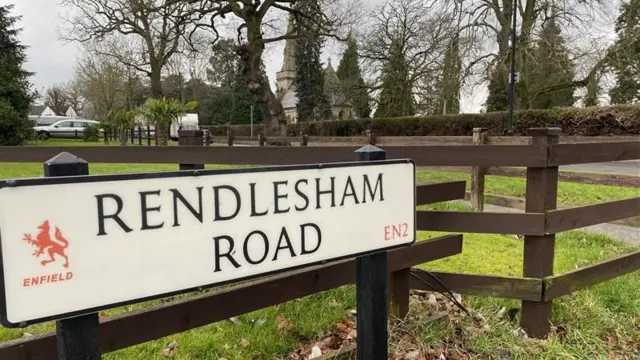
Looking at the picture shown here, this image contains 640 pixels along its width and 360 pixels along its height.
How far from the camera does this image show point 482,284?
9.41 ft

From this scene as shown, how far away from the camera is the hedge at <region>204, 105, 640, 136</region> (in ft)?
50.8

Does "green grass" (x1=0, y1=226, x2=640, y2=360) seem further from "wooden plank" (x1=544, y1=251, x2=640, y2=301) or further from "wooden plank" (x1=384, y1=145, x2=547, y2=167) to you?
"wooden plank" (x1=384, y1=145, x2=547, y2=167)

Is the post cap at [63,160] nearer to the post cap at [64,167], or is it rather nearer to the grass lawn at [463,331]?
the post cap at [64,167]

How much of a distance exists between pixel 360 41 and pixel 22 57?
1866 centimetres

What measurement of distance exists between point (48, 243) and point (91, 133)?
32.5m

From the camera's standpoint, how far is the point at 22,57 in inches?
891

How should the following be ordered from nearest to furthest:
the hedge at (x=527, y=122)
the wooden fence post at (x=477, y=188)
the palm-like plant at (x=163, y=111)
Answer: the wooden fence post at (x=477, y=188)
the hedge at (x=527, y=122)
the palm-like plant at (x=163, y=111)

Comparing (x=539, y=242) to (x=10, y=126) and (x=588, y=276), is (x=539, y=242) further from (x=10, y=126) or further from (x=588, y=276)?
(x=10, y=126)

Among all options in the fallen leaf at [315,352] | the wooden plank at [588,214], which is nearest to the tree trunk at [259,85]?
the wooden plank at [588,214]

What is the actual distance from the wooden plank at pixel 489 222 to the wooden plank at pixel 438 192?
84 mm

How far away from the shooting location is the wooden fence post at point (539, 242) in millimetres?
2705

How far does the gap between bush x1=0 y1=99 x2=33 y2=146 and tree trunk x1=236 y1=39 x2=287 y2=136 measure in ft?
30.9

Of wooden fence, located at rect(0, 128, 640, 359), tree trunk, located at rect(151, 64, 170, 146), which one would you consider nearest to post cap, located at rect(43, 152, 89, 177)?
wooden fence, located at rect(0, 128, 640, 359)

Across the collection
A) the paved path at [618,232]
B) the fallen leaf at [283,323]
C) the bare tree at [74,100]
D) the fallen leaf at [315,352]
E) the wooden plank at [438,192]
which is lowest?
the paved path at [618,232]
